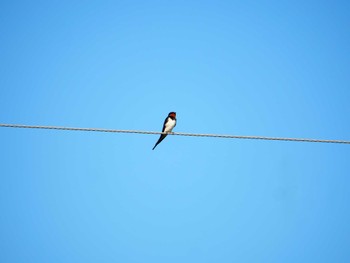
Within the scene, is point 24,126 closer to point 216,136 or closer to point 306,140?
point 216,136

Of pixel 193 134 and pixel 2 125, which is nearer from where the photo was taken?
pixel 2 125

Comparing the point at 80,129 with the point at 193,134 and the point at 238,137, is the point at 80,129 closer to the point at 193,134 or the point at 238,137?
the point at 193,134

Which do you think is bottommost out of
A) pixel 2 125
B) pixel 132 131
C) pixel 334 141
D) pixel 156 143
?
pixel 2 125

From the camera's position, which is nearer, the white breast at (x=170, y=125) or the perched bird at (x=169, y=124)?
the perched bird at (x=169, y=124)

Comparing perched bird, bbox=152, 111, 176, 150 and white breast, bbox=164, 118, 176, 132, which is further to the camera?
white breast, bbox=164, 118, 176, 132

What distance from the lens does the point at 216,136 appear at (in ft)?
21.6

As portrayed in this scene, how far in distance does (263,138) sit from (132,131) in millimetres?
2076

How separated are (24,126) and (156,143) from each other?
608 centimetres

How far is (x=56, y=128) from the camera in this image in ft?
20.9

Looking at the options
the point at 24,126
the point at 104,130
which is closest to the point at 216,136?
the point at 104,130

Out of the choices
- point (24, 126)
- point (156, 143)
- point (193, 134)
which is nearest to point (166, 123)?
point (156, 143)

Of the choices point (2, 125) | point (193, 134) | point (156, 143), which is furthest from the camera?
point (156, 143)

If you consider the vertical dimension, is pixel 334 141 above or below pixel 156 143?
below

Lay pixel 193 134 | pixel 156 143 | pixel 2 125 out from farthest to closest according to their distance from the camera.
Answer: pixel 156 143 < pixel 193 134 < pixel 2 125
